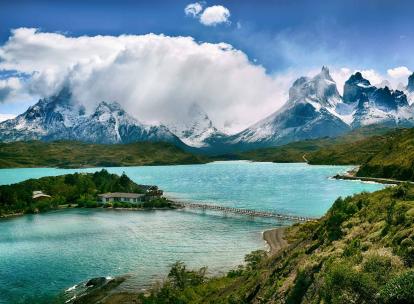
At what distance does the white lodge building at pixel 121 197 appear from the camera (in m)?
170

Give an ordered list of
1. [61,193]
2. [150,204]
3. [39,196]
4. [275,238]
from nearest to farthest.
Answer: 1. [275,238]
2. [150,204]
3. [39,196]
4. [61,193]

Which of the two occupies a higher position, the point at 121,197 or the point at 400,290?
the point at 400,290

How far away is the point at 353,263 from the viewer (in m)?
24.0

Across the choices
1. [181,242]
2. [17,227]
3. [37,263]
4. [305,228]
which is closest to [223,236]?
[181,242]

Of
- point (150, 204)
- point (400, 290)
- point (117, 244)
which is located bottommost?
point (117, 244)

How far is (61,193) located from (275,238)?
116795mm

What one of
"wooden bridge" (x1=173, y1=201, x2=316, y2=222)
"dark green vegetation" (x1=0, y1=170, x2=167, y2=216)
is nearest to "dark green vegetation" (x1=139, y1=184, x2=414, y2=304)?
"wooden bridge" (x1=173, y1=201, x2=316, y2=222)

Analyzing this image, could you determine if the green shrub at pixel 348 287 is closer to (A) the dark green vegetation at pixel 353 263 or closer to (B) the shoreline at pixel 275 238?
(A) the dark green vegetation at pixel 353 263

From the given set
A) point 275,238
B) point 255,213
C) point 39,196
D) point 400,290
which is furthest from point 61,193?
point 400,290

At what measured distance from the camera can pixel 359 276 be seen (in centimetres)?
2047

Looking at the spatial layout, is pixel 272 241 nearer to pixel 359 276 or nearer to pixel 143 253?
pixel 143 253

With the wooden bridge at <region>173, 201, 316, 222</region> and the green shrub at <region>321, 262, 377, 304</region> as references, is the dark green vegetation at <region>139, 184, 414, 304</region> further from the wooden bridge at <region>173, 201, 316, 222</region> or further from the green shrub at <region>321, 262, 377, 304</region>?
the wooden bridge at <region>173, 201, 316, 222</region>

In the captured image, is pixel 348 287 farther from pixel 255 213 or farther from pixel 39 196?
pixel 39 196

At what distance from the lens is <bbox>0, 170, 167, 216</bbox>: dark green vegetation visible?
15993cm
